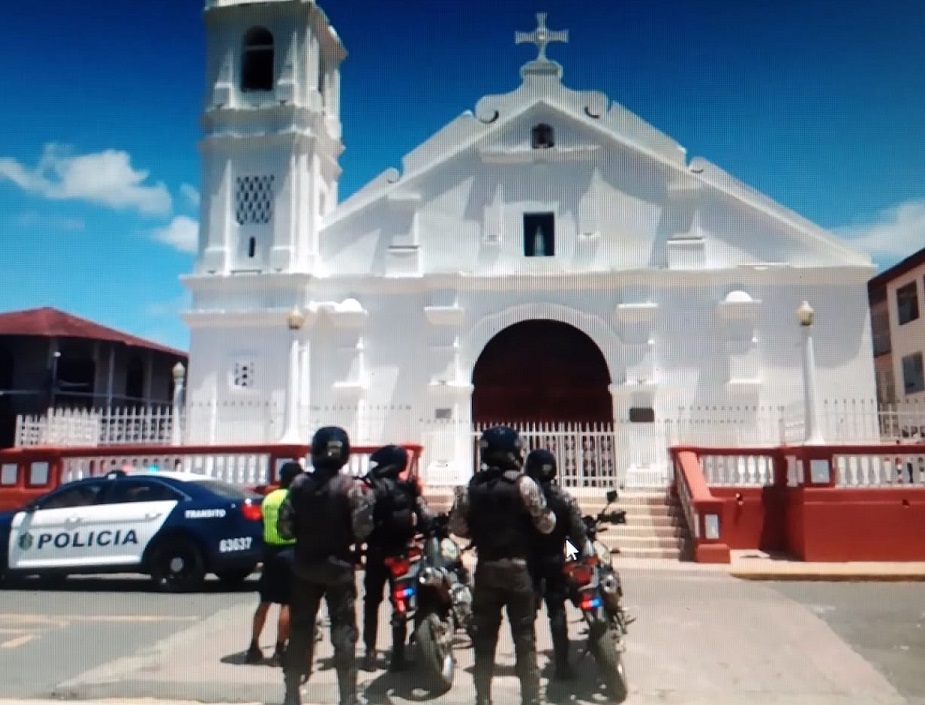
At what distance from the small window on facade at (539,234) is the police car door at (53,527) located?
10.4 metres

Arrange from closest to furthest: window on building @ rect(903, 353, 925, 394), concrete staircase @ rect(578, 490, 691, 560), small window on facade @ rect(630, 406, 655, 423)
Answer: concrete staircase @ rect(578, 490, 691, 560)
small window on facade @ rect(630, 406, 655, 423)
window on building @ rect(903, 353, 925, 394)

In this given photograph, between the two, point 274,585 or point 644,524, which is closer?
point 274,585

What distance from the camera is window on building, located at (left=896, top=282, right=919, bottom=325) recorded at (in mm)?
29594

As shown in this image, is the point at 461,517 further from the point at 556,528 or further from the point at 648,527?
the point at 648,527

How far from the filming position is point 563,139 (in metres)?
18.5

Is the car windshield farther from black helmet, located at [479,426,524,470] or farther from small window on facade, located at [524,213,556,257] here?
small window on facade, located at [524,213,556,257]

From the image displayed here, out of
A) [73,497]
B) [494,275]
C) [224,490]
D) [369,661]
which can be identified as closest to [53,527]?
[73,497]

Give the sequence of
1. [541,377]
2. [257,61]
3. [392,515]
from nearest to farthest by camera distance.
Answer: [392,515] < [541,377] < [257,61]

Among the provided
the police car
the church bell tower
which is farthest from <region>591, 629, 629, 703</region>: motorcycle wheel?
the church bell tower

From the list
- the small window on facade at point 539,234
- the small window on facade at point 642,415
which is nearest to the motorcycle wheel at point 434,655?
the small window on facade at point 642,415

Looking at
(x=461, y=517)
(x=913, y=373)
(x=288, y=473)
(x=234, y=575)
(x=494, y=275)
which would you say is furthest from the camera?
(x=913, y=373)

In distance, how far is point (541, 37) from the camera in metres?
18.9

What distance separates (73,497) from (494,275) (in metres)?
9.74

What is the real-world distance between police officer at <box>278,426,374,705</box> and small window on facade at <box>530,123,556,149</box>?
14.3 meters
